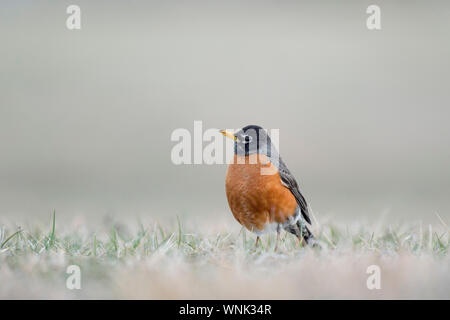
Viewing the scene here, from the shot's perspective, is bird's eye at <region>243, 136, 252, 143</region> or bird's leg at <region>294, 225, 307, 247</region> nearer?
bird's leg at <region>294, 225, 307, 247</region>

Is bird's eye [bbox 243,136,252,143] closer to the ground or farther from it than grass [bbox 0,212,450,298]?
farther from it

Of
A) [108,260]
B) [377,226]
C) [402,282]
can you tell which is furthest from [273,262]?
[377,226]

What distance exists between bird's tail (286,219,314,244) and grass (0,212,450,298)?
94 millimetres

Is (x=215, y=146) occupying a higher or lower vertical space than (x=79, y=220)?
higher

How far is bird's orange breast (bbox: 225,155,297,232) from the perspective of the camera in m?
4.78

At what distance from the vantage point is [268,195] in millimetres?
4820

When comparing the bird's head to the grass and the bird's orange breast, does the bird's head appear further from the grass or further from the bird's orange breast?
the grass

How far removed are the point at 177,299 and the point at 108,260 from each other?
2.71 ft

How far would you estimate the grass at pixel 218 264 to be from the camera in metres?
3.33

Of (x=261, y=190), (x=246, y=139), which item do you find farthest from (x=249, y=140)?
(x=261, y=190)

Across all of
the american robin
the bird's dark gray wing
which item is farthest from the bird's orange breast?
the bird's dark gray wing

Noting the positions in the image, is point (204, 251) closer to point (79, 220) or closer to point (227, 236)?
point (227, 236)

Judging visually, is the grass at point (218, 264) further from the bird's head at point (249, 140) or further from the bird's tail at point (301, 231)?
the bird's head at point (249, 140)

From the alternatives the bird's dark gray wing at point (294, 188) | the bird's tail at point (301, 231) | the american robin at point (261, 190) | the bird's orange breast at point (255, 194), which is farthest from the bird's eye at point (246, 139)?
the bird's tail at point (301, 231)
